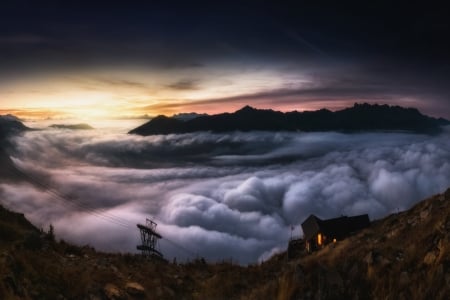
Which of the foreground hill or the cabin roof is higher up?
the foreground hill

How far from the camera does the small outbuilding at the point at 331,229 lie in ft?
253

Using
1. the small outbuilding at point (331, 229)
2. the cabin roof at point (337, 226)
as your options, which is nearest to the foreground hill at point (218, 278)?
the small outbuilding at point (331, 229)

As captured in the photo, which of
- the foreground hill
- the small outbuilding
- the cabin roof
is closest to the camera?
the foreground hill

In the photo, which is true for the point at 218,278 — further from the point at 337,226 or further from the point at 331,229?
the point at 337,226

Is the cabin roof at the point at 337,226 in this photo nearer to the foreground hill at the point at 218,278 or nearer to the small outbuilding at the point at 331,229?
the small outbuilding at the point at 331,229

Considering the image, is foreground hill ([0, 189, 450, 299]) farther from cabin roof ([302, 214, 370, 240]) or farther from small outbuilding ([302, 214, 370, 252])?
cabin roof ([302, 214, 370, 240])

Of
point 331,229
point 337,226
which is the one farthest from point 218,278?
point 337,226

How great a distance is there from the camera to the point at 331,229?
78.4 m

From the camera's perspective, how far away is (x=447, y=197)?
2595 centimetres

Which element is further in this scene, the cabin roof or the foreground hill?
the cabin roof

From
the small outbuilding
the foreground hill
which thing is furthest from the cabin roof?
the foreground hill

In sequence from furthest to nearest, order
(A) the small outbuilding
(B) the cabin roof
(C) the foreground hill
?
1. (B) the cabin roof
2. (A) the small outbuilding
3. (C) the foreground hill

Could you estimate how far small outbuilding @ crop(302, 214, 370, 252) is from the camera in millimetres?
77125

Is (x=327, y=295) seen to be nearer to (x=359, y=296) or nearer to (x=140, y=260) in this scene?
(x=359, y=296)
